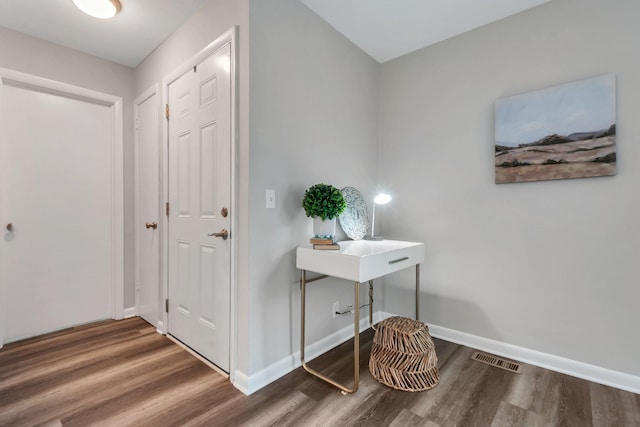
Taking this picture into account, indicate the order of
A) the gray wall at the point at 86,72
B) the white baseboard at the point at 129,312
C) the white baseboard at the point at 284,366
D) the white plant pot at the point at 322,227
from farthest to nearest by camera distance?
the white baseboard at the point at 129,312, the gray wall at the point at 86,72, the white plant pot at the point at 322,227, the white baseboard at the point at 284,366

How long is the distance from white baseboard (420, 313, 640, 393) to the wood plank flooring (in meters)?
0.06

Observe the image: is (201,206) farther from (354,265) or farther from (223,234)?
(354,265)

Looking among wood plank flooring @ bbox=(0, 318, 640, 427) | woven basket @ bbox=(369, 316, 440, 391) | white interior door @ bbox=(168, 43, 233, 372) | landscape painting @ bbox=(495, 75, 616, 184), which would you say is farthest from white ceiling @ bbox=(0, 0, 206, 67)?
woven basket @ bbox=(369, 316, 440, 391)

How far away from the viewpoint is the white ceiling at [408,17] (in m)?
2.02

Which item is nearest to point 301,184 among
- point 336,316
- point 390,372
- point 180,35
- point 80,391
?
point 336,316

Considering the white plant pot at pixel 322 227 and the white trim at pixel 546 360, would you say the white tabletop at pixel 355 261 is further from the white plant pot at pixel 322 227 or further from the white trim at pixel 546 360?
the white trim at pixel 546 360

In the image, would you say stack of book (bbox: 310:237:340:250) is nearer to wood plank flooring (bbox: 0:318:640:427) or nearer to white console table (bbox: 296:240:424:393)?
white console table (bbox: 296:240:424:393)

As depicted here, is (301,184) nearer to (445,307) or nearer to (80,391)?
(445,307)

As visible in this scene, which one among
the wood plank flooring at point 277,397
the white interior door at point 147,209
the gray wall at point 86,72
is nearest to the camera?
the wood plank flooring at point 277,397

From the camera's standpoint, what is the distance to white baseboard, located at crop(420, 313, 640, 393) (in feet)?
5.80

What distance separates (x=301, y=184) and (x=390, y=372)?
1.31 m

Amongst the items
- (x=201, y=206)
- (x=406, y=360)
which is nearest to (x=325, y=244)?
(x=406, y=360)

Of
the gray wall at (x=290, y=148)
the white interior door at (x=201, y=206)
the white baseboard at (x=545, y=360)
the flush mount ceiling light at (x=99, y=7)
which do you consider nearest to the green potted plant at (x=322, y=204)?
the gray wall at (x=290, y=148)

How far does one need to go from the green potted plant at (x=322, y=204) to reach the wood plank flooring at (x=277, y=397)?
97 centimetres
